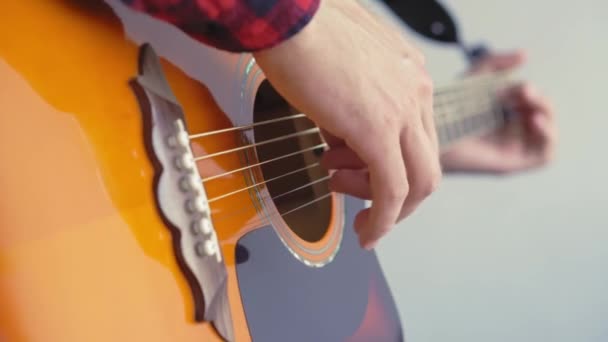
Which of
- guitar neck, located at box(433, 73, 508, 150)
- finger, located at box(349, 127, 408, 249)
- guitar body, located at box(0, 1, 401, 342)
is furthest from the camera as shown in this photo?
guitar neck, located at box(433, 73, 508, 150)

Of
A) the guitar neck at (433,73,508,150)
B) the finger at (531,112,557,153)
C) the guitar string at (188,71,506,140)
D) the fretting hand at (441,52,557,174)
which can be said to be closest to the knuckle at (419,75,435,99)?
the guitar string at (188,71,506,140)

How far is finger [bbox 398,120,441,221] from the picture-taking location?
18.2 inches

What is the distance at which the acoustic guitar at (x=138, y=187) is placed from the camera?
1.03 feet

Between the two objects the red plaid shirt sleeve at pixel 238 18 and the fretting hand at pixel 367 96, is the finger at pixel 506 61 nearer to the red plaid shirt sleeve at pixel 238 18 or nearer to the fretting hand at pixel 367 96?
the fretting hand at pixel 367 96

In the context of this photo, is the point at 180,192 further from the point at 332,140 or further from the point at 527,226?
the point at 527,226

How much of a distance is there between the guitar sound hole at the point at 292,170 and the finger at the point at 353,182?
0.03m

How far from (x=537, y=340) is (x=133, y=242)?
83cm

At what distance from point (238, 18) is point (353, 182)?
259 mm

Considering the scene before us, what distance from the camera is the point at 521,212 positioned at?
1057 millimetres

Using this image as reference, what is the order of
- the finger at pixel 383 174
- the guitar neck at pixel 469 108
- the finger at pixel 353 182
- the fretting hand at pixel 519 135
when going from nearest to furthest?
1. the finger at pixel 383 174
2. the finger at pixel 353 182
3. the guitar neck at pixel 469 108
4. the fretting hand at pixel 519 135

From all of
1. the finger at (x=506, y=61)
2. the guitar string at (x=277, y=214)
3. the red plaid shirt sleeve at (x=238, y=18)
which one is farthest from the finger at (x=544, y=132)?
the red plaid shirt sleeve at (x=238, y=18)

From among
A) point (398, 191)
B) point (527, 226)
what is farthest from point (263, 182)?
point (527, 226)

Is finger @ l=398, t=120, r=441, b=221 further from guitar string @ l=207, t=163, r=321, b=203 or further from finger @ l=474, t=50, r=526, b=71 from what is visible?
finger @ l=474, t=50, r=526, b=71

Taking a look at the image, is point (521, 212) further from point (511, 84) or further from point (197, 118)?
point (197, 118)
